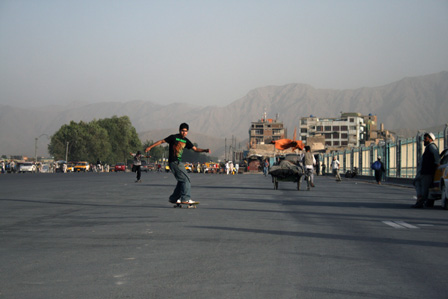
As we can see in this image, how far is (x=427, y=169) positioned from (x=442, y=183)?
25.6 inches

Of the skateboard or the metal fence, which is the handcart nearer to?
the metal fence

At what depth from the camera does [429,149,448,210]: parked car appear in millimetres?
A: 17328

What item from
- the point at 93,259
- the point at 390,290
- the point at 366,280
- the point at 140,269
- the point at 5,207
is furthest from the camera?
the point at 5,207

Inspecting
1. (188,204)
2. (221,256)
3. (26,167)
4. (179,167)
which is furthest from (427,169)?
(26,167)

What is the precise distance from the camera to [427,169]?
18188 mm

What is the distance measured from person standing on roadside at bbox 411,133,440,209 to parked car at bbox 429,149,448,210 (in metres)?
0.18

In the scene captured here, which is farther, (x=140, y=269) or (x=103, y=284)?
(x=140, y=269)

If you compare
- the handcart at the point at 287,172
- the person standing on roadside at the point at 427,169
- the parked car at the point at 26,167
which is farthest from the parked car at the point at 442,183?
the parked car at the point at 26,167

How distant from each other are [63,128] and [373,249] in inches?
6708

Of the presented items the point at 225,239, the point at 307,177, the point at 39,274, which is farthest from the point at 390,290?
the point at 307,177

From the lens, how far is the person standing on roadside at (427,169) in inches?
711

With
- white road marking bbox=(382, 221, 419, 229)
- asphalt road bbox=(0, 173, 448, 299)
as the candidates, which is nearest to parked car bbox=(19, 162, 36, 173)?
asphalt road bbox=(0, 173, 448, 299)

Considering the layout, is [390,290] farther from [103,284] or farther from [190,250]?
[190,250]

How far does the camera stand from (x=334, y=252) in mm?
8578
